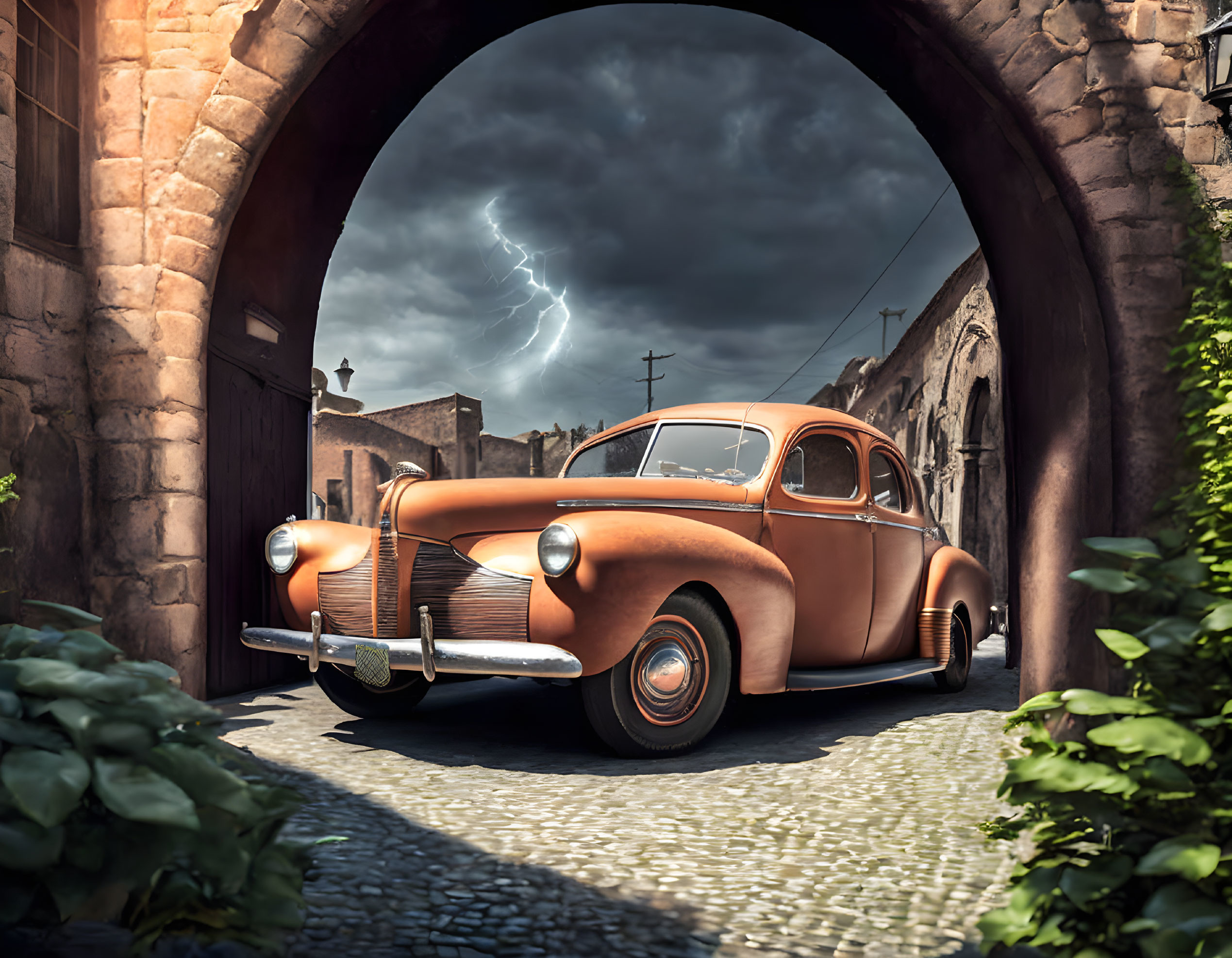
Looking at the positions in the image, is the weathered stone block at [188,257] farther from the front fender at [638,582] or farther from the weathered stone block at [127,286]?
the front fender at [638,582]

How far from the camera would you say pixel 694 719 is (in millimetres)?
3658

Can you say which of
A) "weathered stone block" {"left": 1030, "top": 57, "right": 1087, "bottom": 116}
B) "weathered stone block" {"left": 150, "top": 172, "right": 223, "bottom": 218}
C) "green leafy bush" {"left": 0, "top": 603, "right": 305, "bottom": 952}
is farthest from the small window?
"green leafy bush" {"left": 0, "top": 603, "right": 305, "bottom": 952}

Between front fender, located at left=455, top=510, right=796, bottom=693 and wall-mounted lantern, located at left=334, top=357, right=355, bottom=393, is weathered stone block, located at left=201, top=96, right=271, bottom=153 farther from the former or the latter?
wall-mounted lantern, located at left=334, top=357, right=355, bottom=393

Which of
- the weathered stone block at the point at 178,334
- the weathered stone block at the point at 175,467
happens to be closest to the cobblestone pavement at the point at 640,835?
the weathered stone block at the point at 175,467

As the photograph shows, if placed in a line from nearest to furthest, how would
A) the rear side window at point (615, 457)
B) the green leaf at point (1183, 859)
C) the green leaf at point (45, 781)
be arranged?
1. the green leaf at point (45, 781)
2. the green leaf at point (1183, 859)
3. the rear side window at point (615, 457)

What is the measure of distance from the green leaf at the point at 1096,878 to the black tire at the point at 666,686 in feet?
6.49

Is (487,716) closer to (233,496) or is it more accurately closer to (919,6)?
(233,496)

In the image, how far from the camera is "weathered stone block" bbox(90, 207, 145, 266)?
4395 millimetres

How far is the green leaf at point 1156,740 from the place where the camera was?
1.63 m

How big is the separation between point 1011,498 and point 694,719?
7.49ft

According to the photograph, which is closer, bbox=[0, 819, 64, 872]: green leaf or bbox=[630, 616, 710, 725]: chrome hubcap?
bbox=[0, 819, 64, 872]: green leaf

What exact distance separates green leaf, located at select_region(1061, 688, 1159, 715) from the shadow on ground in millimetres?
1828

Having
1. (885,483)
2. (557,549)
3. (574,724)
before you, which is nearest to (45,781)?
(557,549)

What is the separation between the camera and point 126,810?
4.33 feet
